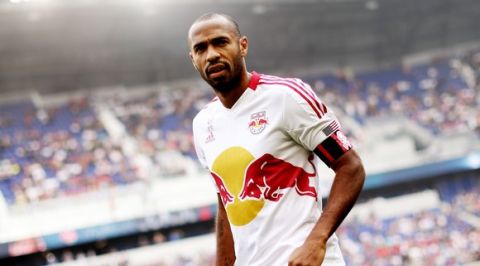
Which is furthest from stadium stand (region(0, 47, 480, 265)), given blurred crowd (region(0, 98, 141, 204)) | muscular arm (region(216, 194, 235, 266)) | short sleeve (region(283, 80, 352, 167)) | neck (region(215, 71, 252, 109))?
short sleeve (region(283, 80, 352, 167))

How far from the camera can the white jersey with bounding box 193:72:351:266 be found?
2.09m

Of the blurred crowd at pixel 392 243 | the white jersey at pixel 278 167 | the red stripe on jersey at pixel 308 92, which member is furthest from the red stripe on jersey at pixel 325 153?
the blurred crowd at pixel 392 243

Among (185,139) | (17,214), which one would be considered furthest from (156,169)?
(17,214)

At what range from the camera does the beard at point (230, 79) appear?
2162 mm

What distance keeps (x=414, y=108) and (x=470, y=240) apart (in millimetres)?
6524

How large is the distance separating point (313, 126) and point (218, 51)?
419 millimetres

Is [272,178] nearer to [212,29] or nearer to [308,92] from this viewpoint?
[308,92]

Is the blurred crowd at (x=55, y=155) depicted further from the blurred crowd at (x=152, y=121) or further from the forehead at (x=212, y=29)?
the forehead at (x=212, y=29)

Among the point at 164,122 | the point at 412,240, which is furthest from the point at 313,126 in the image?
the point at 164,122

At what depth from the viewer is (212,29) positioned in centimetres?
217

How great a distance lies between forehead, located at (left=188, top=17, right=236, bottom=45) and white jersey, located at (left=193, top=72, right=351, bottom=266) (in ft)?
0.80

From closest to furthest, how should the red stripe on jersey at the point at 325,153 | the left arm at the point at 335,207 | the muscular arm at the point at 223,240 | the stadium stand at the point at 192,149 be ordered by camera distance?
the left arm at the point at 335,207 → the red stripe on jersey at the point at 325,153 → the muscular arm at the point at 223,240 → the stadium stand at the point at 192,149

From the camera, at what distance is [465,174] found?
72.5 ft

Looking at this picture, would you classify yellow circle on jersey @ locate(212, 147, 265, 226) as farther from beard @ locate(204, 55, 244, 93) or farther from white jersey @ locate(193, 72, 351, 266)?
beard @ locate(204, 55, 244, 93)
